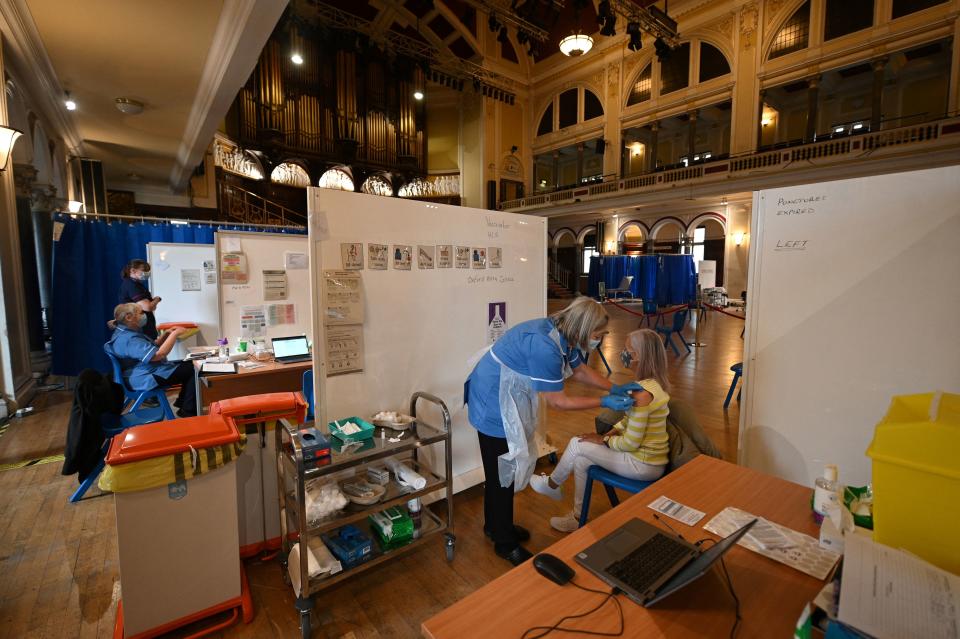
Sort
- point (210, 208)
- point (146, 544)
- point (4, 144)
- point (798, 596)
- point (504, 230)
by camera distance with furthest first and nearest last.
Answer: point (210, 208), point (4, 144), point (504, 230), point (146, 544), point (798, 596)

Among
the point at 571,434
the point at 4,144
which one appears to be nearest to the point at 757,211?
the point at 571,434

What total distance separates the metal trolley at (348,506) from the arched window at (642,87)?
14501 millimetres

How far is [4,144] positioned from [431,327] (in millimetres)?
3849

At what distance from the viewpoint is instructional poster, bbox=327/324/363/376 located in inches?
82.8

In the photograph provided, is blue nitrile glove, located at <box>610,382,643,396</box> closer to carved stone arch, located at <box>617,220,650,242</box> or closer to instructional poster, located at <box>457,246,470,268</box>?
instructional poster, located at <box>457,246,470,268</box>

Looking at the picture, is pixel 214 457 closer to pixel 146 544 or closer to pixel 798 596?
pixel 146 544

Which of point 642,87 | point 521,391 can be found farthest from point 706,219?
point 521,391

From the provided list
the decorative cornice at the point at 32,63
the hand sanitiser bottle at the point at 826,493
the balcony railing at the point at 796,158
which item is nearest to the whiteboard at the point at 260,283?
the decorative cornice at the point at 32,63

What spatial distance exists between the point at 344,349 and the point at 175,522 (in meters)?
0.93

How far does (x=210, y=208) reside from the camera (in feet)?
29.2

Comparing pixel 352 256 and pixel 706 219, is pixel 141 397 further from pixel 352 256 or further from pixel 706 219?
pixel 706 219

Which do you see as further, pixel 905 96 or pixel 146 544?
pixel 905 96

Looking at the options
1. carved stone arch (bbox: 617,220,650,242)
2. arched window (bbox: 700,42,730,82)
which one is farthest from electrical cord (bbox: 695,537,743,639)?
carved stone arch (bbox: 617,220,650,242)

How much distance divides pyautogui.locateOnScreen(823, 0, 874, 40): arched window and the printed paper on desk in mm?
13385
